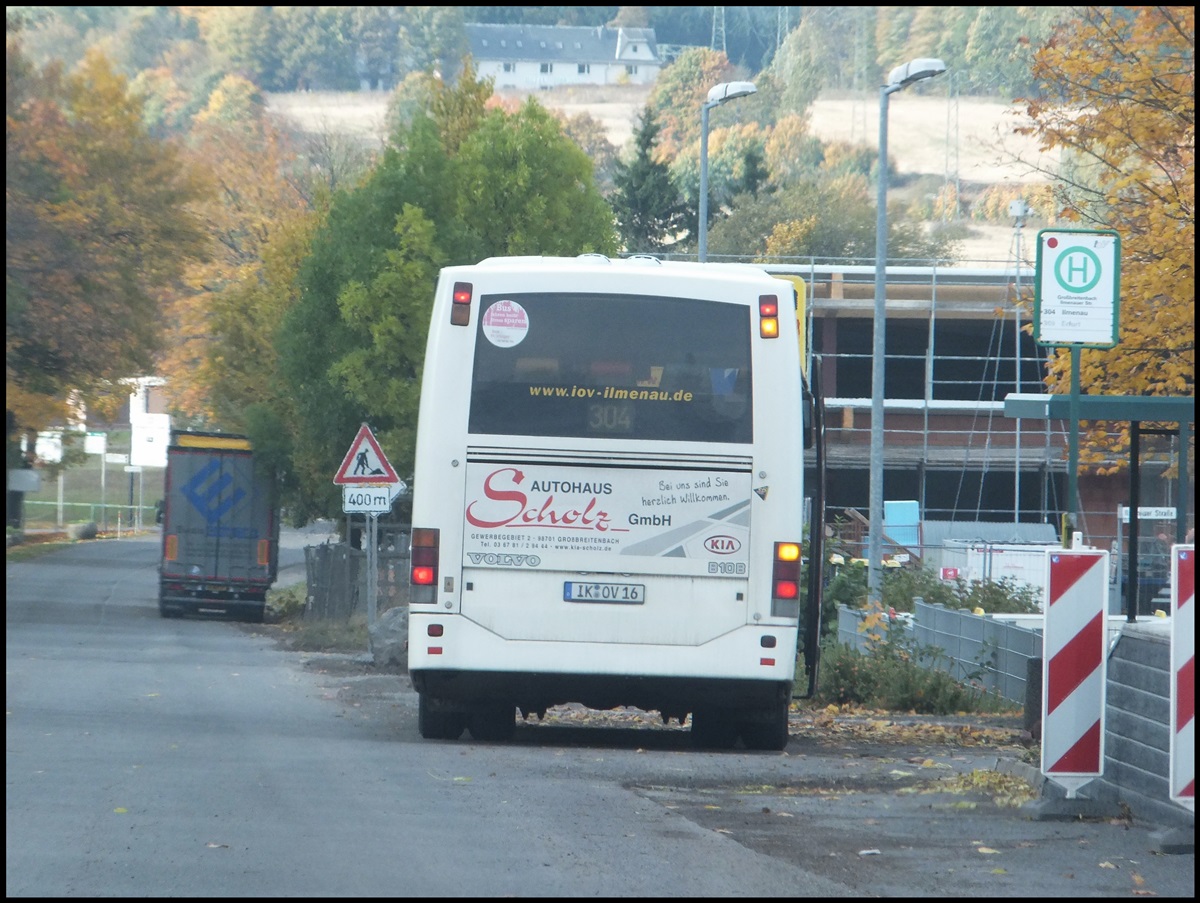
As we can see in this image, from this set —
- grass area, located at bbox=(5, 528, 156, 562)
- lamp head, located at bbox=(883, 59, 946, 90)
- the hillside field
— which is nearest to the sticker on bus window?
lamp head, located at bbox=(883, 59, 946, 90)

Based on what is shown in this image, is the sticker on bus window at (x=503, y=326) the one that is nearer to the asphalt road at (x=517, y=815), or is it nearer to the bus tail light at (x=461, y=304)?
the bus tail light at (x=461, y=304)

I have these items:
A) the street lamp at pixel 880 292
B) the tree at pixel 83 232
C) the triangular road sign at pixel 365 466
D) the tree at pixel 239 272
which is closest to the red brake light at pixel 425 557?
the triangular road sign at pixel 365 466

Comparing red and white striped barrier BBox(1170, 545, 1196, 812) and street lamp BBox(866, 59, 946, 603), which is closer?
red and white striped barrier BBox(1170, 545, 1196, 812)

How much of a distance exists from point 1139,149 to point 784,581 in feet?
39.2

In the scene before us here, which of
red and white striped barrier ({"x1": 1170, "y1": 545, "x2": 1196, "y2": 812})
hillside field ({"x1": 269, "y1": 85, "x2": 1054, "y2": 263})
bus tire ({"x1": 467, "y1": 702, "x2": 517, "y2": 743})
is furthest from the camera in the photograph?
hillside field ({"x1": 269, "y1": 85, "x2": 1054, "y2": 263})

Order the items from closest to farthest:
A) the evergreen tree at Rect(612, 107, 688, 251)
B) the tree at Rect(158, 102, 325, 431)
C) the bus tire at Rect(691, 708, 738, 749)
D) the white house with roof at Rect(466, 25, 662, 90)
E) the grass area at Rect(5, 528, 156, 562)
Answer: the bus tire at Rect(691, 708, 738, 749) → the tree at Rect(158, 102, 325, 431) → the grass area at Rect(5, 528, 156, 562) → the evergreen tree at Rect(612, 107, 688, 251) → the white house with roof at Rect(466, 25, 662, 90)

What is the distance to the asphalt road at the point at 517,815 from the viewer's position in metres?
6.75

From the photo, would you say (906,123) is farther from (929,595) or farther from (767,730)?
(767,730)

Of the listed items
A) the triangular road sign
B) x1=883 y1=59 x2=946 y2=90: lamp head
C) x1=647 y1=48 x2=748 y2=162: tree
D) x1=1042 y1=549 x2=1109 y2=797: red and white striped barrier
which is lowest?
x1=1042 y1=549 x2=1109 y2=797: red and white striped barrier

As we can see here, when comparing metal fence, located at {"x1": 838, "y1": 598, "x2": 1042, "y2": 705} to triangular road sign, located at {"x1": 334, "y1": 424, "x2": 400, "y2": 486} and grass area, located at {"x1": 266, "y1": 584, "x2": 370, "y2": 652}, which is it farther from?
grass area, located at {"x1": 266, "y1": 584, "x2": 370, "y2": 652}

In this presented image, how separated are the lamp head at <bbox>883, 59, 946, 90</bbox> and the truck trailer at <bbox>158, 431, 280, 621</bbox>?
1561 centimetres

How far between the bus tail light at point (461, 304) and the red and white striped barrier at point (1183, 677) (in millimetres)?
5246

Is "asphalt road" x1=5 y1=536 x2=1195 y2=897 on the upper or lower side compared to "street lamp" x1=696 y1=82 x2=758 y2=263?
lower

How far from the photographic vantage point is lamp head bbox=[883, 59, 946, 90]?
80.8 ft
